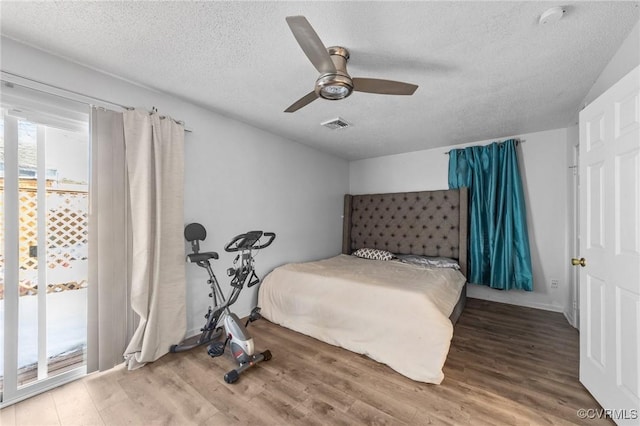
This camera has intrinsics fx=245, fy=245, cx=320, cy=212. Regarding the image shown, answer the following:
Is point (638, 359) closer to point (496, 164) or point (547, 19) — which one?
point (547, 19)

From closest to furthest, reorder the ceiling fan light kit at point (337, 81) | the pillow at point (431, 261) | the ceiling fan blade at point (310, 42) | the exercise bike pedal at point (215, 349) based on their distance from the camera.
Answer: the ceiling fan blade at point (310, 42)
the ceiling fan light kit at point (337, 81)
the exercise bike pedal at point (215, 349)
the pillow at point (431, 261)

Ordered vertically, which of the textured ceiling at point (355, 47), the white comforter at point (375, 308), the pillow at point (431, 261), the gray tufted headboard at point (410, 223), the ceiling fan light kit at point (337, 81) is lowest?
the white comforter at point (375, 308)

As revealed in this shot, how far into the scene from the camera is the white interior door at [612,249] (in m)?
1.25

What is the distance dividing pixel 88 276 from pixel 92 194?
59 centimetres

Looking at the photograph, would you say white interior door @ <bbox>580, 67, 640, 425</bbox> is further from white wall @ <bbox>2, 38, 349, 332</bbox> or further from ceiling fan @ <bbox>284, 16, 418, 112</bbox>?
white wall @ <bbox>2, 38, 349, 332</bbox>

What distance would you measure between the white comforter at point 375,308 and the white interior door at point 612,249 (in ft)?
2.70

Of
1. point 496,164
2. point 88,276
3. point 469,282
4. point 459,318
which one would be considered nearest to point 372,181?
point 496,164

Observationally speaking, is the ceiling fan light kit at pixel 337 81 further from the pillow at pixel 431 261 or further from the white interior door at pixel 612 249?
the pillow at pixel 431 261

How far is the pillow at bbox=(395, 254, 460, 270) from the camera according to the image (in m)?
3.14

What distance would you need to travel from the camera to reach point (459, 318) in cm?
287

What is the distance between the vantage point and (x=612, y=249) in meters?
1.41

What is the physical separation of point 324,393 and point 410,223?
2.74 metres

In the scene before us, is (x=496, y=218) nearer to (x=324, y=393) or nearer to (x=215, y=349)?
(x=324, y=393)

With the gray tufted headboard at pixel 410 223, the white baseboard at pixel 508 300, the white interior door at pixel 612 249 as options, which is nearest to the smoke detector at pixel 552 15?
the white interior door at pixel 612 249
